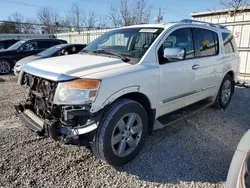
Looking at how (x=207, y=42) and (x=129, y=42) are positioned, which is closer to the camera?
(x=129, y=42)

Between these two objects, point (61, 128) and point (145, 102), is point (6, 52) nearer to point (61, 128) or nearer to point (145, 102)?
point (61, 128)

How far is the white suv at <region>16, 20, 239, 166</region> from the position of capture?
2.37 m

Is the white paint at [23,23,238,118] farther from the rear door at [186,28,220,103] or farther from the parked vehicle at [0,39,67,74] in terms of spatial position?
the parked vehicle at [0,39,67,74]

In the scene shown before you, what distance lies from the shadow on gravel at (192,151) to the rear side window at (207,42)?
137 cm

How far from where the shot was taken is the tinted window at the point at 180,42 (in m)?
3.12

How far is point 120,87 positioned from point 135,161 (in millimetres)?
1102

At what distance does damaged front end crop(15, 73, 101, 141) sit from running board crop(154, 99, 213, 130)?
117 cm

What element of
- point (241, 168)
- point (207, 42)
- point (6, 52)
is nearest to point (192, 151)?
point (241, 168)

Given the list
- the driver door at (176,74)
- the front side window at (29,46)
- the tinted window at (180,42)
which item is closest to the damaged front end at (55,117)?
the driver door at (176,74)

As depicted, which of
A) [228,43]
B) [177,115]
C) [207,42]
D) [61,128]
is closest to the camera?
[61,128]

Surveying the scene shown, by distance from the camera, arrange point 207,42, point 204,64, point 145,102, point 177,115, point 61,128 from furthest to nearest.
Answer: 1. point 207,42
2. point 204,64
3. point 177,115
4. point 145,102
5. point 61,128

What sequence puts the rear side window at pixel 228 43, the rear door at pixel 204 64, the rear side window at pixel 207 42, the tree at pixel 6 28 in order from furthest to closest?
the tree at pixel 6 28 → the rear side window at pixel 228 43 → the rear side window at pixel 207 42 → the rear door at pixel 204 64

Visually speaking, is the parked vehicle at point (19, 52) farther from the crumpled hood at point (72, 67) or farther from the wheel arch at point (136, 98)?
the wheel arch at point (136, 98)

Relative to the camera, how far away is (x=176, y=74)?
3.26 meters
